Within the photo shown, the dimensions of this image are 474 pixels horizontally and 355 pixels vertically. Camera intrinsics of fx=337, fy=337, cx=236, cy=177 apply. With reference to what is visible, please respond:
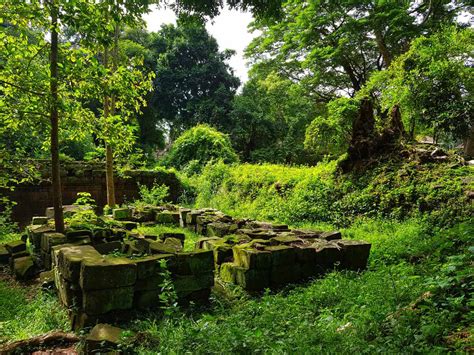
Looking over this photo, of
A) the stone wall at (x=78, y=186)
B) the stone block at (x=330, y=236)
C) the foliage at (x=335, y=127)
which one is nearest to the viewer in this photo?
the stone block at (x=330, y=236)

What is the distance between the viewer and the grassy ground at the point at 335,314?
255 centimetres

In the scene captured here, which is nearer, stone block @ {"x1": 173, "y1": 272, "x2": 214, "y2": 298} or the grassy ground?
the grassy ground

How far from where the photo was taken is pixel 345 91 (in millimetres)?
20984

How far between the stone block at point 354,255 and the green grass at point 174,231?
297 cm

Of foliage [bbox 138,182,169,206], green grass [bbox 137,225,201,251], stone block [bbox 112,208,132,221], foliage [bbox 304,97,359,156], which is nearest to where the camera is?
green grass [bbox 137,225,201,251]

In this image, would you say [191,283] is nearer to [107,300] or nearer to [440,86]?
[107,300]

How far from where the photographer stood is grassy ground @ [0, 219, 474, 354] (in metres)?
2.55

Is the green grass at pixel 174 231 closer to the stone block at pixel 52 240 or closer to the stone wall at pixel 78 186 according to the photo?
the stone block at pixel 52 240

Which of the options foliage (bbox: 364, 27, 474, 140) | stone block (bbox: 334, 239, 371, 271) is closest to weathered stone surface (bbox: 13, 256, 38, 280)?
stone block (bbox: 334, 239, 371, 271)

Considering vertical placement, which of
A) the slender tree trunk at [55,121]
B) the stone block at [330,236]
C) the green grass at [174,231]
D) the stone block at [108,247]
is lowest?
the green grass at [174,231]

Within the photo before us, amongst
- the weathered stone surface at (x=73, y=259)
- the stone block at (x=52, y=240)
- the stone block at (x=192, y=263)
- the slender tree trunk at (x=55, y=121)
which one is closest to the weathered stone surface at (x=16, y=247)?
the stone block at (x=52, y=240)

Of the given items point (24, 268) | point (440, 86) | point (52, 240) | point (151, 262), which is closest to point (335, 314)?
point (151, 262)

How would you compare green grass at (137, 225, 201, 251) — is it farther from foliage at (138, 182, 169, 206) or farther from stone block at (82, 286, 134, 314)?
foliage at (138, 182, 169, 206)

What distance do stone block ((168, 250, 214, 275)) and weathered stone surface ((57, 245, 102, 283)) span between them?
872 millimetres
